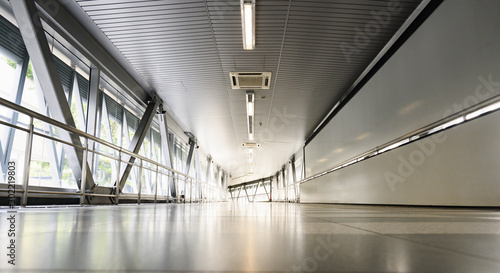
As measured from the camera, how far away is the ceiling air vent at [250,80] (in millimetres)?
6478

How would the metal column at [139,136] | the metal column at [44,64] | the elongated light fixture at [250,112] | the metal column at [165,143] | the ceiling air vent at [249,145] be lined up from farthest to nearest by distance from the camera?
the ceiling air vent at [249,145] → the metal column at [165,143] → the elongated light fixture at [250,112] → the metal column at [139,136] → the metal column at [44,64]

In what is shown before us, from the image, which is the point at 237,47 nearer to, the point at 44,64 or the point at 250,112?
the point at 44,64

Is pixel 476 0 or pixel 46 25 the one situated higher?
pixel 46 25

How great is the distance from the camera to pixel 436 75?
368 cm

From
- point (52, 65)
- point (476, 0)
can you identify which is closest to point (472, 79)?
point (476, 0)

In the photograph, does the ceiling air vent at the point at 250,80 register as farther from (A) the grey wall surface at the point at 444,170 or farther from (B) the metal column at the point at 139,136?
(A) the grey wall surface at the point at 444,170

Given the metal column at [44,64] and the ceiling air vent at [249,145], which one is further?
the ceiling air vent at [249,145]

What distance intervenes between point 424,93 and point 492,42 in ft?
3.89

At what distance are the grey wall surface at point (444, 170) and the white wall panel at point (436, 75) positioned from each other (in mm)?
304

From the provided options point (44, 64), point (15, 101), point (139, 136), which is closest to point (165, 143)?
point (139, 136)

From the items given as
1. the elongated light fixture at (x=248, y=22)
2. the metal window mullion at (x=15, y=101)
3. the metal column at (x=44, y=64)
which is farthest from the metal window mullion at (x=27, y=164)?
the elongated light fixture at (x=248, y=22)

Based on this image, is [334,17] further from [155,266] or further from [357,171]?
[155,266]

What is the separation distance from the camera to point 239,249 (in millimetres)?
532

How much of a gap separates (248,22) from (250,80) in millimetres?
2249
